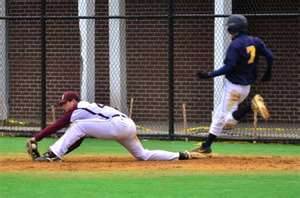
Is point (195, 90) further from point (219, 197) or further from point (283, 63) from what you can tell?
point (219, 197)

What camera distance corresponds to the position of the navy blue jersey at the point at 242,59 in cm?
1129

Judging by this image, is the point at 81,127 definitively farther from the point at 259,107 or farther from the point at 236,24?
the point at 236,24

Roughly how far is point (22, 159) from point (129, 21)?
7.84 m

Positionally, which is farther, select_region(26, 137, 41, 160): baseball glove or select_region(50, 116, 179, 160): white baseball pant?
select_region(26, 137, 41, 160): baseball glove

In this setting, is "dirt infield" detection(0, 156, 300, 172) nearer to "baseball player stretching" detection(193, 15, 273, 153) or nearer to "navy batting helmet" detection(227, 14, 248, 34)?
"baseball player stretching" detection(193, 15, 273, 153)

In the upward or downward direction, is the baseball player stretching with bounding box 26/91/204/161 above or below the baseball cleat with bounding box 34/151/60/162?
above

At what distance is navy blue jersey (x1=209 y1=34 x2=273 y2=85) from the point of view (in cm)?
1129

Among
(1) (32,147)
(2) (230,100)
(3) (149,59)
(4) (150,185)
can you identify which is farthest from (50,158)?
(3) (149,59)

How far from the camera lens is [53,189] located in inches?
347

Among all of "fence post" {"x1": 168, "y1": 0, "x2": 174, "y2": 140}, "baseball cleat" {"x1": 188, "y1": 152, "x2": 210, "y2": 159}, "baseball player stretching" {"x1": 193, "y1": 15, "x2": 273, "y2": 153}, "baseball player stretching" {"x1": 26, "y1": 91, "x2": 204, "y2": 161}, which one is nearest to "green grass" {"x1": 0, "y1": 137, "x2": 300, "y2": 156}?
"fence post" {"x1": 168, "y1": 0, "x2": 174, "y2": 140}

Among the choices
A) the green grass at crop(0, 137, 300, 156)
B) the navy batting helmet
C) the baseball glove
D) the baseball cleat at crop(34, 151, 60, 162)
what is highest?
the navy batting helmet

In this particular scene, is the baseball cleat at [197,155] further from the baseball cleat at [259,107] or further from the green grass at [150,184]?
the green grass at [150,184]

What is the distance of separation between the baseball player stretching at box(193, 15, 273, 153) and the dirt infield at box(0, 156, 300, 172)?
0.62 metres

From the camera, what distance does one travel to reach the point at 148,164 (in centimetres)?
1097
